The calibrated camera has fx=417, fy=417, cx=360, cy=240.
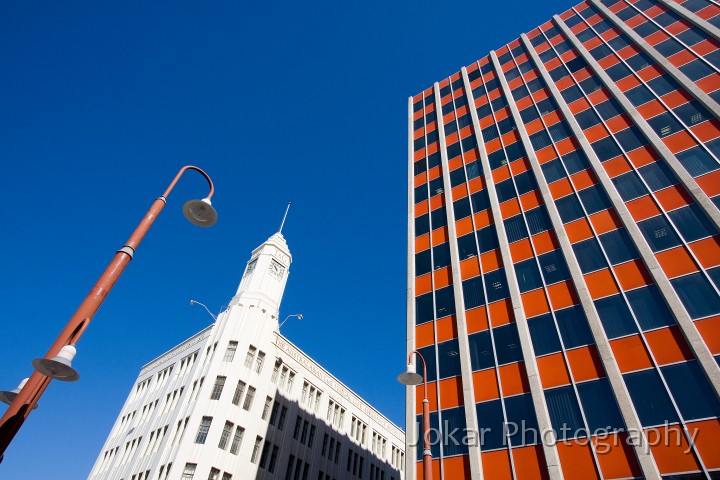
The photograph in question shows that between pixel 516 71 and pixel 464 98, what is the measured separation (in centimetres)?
553

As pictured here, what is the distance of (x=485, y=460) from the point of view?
20062mm

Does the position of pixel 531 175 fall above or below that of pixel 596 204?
above

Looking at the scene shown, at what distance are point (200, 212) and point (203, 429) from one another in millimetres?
29070

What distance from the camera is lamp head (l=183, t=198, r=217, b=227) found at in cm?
966

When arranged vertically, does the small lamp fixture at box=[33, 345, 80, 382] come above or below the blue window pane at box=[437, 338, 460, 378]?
below

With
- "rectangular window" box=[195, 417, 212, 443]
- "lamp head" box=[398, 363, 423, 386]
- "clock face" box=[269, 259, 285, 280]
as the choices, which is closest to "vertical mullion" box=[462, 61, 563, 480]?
"lamp head" box=[398, 363, 423, 386]

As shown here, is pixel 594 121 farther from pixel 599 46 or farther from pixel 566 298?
pixel 566 298

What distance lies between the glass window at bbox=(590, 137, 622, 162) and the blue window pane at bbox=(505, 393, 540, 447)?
17317 mm

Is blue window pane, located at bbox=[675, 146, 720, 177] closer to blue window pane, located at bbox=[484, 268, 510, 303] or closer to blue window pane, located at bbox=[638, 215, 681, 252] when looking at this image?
blue window pane, located at bbox=[638, 215, 681, 252]

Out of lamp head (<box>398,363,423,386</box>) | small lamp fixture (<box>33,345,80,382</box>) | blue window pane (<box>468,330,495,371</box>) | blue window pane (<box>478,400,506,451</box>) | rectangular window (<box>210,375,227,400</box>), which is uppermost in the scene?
rectangular window (<box>210,375,227,400</box>)

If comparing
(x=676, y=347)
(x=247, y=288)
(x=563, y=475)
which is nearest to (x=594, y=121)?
(x=676, y=347)

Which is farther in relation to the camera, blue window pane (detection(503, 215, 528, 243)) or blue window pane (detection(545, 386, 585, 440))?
blue window pane (detection(503, 215, 528, 243))

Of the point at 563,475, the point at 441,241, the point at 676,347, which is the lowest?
the point at 563,475

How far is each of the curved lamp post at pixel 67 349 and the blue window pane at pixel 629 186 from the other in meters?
25.9
